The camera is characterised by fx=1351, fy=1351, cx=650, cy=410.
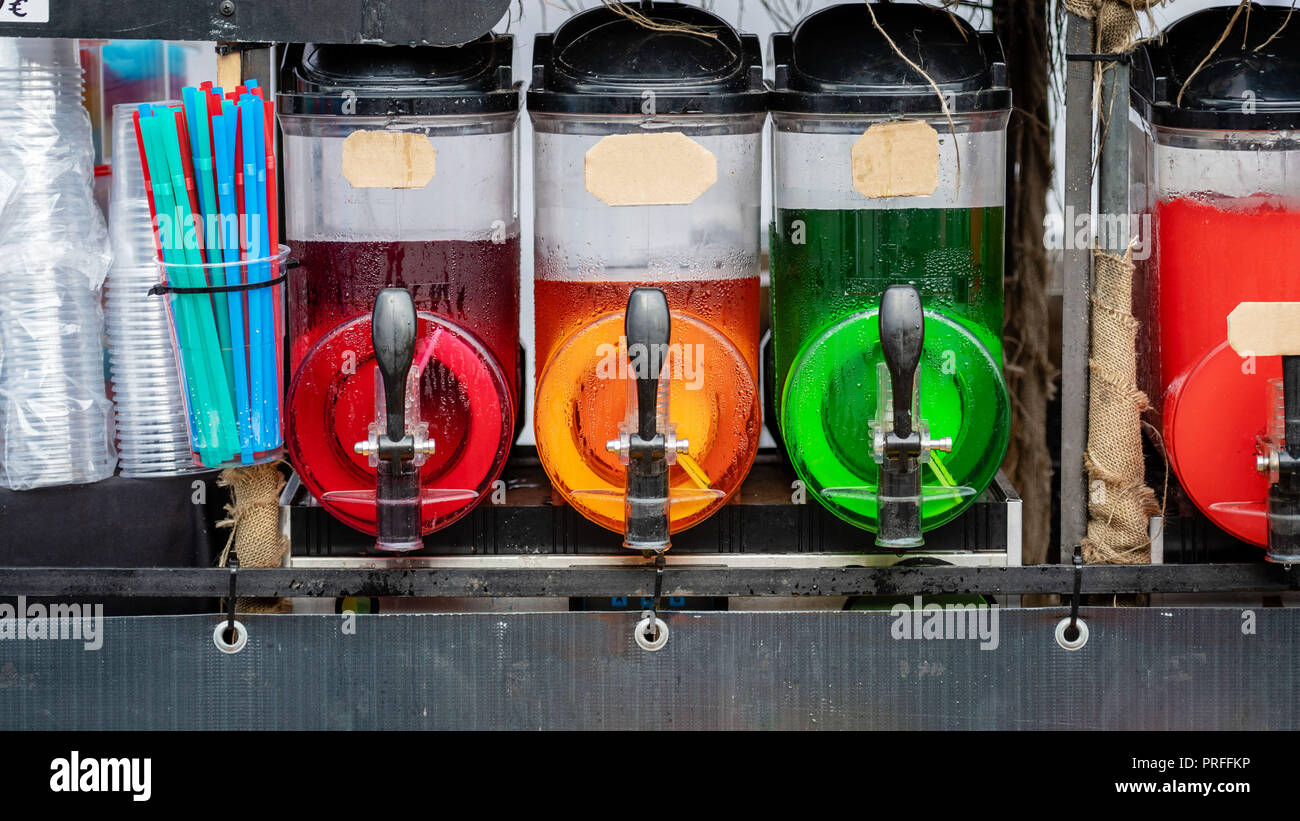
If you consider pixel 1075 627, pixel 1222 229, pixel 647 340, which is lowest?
pixel 1075 627

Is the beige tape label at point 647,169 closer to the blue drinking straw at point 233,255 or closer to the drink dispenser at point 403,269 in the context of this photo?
the drink dispenser at point 403,269

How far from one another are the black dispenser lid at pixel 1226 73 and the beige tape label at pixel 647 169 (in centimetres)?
52

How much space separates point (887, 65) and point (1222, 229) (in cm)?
40

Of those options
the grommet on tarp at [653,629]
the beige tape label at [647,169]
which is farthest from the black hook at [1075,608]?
the beige tape label at [647,169]

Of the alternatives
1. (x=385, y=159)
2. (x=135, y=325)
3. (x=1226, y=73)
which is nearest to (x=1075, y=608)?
(x=1226, y=73)

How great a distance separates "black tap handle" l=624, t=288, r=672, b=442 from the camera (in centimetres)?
129

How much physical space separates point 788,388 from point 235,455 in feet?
2.00

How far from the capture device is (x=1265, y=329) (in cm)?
137

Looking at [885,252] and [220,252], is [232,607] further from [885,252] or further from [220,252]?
[885,252]

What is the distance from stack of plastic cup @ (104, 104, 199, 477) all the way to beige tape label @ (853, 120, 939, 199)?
80 centimetres

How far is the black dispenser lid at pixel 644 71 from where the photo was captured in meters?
1.47

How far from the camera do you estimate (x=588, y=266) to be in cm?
153
